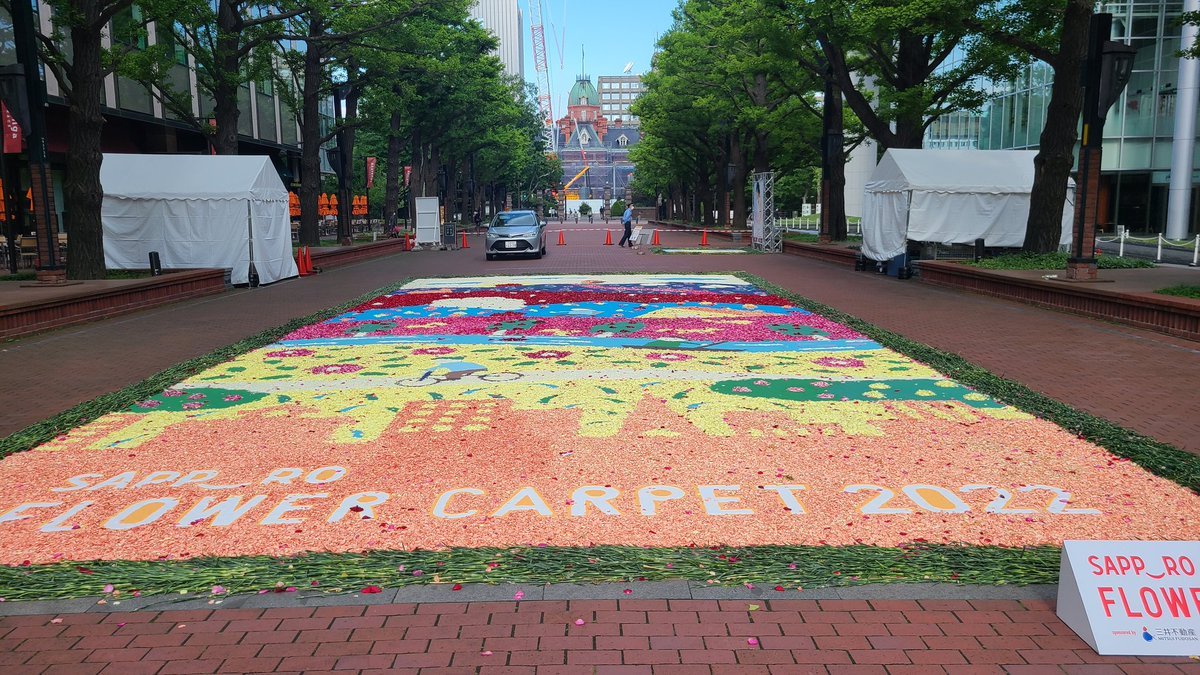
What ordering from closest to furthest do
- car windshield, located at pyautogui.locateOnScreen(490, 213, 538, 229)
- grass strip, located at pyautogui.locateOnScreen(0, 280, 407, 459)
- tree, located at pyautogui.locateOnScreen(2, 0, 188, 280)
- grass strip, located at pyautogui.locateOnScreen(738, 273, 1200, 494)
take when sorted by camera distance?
grass strip, located at pyautogui.locateOnScreen(738, 273, 1200, 494)
grass strip, located at pyautogui.locateOnScreen(0, 280, 407, 459)
tree, located at pyautogui.locateOnScreen(2, 0, 188, 280)
car windshield, located at pyautogui.locateOnScreen(490, 213, 538, 229)

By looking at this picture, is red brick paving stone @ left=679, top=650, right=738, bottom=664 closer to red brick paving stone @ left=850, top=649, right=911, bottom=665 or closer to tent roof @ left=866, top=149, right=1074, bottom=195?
red brick paving stone @ left=850, top=649, right=911, bottom=665

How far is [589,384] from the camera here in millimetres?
9102

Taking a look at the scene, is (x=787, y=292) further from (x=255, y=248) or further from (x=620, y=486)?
(x=620, y=486)

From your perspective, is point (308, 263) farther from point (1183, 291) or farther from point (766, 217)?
point (1183, 291)

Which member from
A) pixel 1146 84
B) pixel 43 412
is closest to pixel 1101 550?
pixel 43 412

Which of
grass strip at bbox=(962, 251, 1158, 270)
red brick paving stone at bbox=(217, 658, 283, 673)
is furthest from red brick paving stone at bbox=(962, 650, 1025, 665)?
grass strip at bbox=(962, 251, 1158, 270)

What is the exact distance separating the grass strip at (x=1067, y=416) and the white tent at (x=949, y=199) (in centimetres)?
1066

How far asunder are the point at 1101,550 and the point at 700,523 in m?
2.01

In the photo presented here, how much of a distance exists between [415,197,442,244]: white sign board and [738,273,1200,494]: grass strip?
2815 centimetres

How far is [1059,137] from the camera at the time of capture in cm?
1919

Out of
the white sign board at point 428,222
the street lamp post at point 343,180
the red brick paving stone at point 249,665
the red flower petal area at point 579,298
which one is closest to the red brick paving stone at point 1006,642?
the red brick paving stone at point 249,665

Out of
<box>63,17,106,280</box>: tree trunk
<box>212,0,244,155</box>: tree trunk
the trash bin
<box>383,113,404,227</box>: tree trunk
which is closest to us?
<box>63,17,106,280</box>: tree trunk

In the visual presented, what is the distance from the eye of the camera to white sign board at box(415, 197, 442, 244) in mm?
37812

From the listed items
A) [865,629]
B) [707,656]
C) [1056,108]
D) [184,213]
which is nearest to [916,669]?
[865,629]
